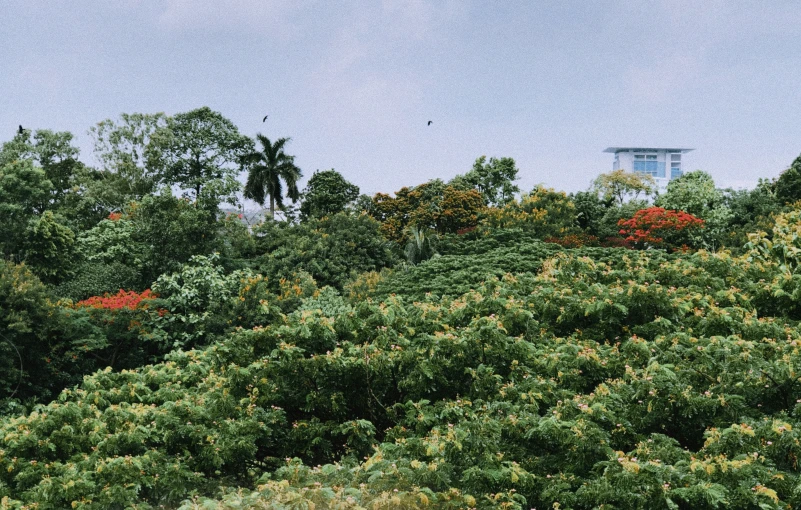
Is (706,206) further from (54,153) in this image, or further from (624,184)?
(54,153)

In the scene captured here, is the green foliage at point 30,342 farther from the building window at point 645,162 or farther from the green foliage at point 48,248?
the building window at point 645,162

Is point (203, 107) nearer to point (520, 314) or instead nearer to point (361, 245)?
point (361, 245)

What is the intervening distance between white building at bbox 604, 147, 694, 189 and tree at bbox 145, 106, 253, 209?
38.5 meters

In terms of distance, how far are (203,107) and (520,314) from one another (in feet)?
90.6

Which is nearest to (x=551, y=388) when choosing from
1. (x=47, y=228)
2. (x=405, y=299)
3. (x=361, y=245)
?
(x=405, y=299)

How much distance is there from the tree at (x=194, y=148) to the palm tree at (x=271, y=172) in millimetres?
1487

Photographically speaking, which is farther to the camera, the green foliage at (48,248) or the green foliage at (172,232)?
the green foliage at (48,248)

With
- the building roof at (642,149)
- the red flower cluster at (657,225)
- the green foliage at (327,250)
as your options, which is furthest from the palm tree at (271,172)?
the building roof at (642,149)

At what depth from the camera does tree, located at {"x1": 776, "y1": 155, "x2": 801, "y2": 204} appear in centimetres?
2056

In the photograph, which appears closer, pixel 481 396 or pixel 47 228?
pixel 481 396

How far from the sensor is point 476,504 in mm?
4055

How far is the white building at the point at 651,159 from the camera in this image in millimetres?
59906

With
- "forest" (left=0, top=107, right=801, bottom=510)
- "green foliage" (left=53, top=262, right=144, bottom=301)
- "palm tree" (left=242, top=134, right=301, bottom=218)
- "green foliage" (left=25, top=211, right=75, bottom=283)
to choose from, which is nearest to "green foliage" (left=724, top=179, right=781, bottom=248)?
"forest" (left=0, top=107, right=801, bottom=510)

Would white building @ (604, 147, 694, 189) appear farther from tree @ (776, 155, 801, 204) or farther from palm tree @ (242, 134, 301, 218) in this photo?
tree @ (776, 155, 801, 204)
